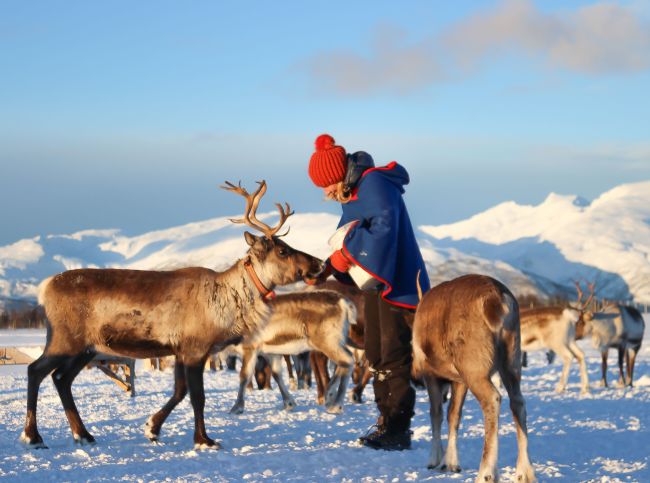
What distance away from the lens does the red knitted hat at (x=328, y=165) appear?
287 inches

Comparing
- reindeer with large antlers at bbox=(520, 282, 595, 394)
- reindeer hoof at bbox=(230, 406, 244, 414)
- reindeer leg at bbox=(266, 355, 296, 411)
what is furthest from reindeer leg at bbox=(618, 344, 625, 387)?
reindeer hoof at bbox=(230, 406, 244, 414)

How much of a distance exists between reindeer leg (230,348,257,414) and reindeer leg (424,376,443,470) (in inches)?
197

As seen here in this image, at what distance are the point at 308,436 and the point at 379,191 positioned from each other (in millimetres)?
2318

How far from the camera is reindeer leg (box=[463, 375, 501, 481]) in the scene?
5590mm

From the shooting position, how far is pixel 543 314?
1878 centimetres

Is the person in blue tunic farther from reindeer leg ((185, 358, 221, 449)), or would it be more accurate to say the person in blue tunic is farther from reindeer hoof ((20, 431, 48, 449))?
reindeer hoof ((20, 431, 48, 449))

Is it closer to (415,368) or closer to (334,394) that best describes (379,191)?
(415,368)

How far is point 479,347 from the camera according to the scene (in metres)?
5.80

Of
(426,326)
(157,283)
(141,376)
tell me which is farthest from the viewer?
(141,376)

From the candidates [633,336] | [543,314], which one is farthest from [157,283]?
[633,336]

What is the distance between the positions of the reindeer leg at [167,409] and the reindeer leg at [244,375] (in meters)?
3.08

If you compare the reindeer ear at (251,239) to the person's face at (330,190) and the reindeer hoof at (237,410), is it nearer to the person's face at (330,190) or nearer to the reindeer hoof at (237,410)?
the person's face at (330,190)

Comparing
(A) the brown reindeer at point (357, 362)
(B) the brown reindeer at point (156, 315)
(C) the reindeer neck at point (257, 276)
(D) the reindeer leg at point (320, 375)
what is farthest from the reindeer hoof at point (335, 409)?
(C) the reindeer neck at point (257, 276)

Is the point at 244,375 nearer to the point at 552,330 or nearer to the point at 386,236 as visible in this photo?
the point at 386,236
